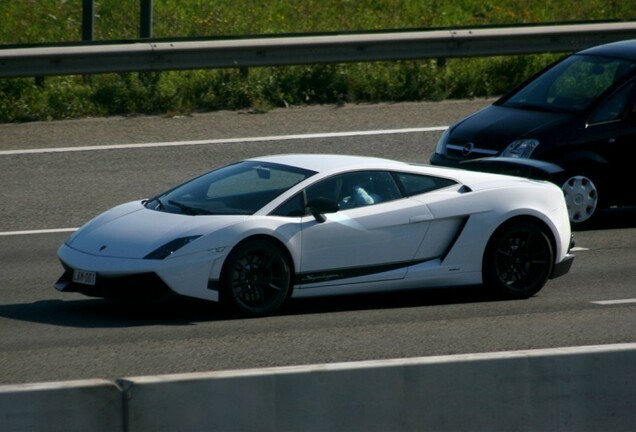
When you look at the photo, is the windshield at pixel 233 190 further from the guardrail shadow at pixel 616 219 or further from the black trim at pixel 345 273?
the guardrail shadow at pixel 616 219

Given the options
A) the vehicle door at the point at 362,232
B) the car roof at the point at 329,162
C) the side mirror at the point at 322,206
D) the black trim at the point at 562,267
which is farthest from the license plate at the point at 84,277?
the black trim at the point at 562,267

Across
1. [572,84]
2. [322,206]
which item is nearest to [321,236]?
[322,206]

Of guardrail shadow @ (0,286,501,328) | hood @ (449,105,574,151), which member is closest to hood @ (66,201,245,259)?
guardrail shadow @ (0,286,501,328)

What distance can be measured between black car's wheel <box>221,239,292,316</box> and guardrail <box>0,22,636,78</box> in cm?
855

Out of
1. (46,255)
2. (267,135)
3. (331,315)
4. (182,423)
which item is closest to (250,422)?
(182,423)

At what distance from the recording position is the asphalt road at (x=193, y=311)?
890 cm

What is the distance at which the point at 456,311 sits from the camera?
10.4 metres

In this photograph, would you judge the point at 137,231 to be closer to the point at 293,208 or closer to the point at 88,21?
the point at 293,208

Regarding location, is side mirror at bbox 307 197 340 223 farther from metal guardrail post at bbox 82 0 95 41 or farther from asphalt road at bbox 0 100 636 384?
metal guardrail post at bbox 82 0 95 41

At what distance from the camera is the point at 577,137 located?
1364 cm

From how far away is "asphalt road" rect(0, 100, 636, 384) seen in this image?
350 inches

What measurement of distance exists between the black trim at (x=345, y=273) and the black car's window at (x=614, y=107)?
4105mm

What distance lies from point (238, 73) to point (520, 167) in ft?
24.2

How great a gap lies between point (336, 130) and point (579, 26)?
15.9 feet
